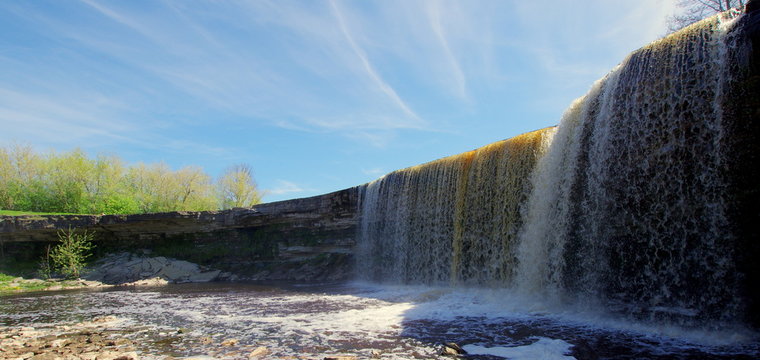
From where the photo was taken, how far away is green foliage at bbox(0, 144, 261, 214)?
40000mm

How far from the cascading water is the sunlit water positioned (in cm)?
79

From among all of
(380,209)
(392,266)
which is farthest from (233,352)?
(380,209)

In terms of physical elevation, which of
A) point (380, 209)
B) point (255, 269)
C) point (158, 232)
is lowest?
point (255, 269)

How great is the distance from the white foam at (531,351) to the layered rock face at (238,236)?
1844cm

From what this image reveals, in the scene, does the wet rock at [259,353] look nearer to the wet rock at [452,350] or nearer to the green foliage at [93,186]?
the wet rock at [452,350]

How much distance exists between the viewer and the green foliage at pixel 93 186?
40000 mm

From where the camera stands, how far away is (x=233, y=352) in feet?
23.8

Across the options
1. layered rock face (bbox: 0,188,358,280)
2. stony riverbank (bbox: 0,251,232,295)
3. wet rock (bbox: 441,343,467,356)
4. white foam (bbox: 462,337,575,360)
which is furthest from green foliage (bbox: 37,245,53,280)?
white foam (bbox: 462,337,575,360)

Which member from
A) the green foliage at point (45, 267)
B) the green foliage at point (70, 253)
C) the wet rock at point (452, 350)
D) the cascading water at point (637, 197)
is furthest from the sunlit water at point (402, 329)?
the green foliage at point (45, 267)

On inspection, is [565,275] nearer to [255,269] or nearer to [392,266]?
[392,266]

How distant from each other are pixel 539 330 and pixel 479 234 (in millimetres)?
7310

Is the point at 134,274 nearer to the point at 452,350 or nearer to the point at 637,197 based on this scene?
the point at 452,350

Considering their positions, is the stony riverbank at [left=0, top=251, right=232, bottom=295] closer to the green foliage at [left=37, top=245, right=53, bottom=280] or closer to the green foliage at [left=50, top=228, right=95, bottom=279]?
the green foliage at [left=50, top=228, right=95, bottom=279]

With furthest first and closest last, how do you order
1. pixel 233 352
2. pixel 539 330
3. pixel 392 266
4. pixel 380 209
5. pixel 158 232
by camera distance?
pixel 158 232, pixel 380 209, pixel 392 266, pixel 539 330, pixel 233 352
